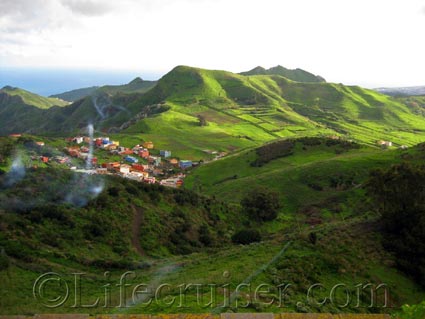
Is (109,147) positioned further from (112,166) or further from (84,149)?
(112,166)

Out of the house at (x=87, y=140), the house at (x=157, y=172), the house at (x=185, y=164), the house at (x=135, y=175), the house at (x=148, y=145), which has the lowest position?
the house at (x=157, y=172)

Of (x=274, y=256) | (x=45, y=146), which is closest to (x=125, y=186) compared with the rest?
(x=274, y=256)

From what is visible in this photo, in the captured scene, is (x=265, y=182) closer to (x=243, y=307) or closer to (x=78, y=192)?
(x=78, y=192)

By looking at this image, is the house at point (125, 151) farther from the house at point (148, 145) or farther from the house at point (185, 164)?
the house at point (185, 164)

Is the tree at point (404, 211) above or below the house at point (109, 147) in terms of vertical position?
above


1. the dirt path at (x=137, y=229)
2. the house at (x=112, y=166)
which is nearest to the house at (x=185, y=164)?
the house at (x=112, y=166)

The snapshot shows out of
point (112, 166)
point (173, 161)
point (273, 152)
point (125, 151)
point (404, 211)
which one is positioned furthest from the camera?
point (125, 151)

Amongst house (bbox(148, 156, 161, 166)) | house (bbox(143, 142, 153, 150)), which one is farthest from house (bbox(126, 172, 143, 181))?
house (bbox(143, 142, 153, 150))

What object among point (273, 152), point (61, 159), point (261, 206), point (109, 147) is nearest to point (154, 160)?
point (109, 147)
